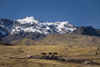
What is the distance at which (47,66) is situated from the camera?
Answer: 36188 mm

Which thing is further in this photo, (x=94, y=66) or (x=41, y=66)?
(x=94, y=66)

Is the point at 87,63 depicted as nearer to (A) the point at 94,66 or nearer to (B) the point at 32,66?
(A) the point at 94,66

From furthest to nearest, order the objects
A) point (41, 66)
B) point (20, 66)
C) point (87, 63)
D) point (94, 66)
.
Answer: point (87, 63) → point (94, 66) → point (41, 66) → point (20, 66)

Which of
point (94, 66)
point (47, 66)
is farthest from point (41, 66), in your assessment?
point (94, 66)

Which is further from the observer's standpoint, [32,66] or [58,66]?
[58,66]

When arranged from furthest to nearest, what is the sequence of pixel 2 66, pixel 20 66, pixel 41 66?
pixel 41 66 < pixel 20 66 < pixel 2 66

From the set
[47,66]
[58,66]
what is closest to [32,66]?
[47,66]

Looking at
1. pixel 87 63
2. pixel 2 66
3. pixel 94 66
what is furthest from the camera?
pixel 87 63

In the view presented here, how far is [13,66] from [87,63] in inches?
1085

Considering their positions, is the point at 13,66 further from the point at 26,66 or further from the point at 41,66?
the point at 41,66

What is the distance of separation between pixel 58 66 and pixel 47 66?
3556mm

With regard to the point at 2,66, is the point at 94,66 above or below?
below

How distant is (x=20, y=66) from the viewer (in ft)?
110

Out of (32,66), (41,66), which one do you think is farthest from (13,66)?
(41,66)
